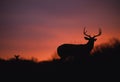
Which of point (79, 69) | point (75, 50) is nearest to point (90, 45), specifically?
point (75, 50)

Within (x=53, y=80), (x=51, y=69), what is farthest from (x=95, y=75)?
(x=51, y=69)

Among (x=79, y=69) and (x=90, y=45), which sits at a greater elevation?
(x=90, y=45)

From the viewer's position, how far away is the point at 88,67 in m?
20.1

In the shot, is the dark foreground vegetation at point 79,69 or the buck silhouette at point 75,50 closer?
the dark foreground vegetation at point 79,69

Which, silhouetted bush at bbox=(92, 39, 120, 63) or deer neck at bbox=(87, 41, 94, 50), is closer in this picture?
silhouetted bush at bbox=(92, 39, 120, 63)

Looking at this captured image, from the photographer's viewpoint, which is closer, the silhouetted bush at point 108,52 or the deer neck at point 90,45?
the silhouetted bush at point 108,52

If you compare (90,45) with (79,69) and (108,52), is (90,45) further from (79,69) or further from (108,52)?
(79,69)

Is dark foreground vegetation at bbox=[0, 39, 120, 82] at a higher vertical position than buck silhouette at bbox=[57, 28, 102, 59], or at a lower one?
lower

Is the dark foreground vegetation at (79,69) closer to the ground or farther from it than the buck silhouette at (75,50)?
closer to the ground

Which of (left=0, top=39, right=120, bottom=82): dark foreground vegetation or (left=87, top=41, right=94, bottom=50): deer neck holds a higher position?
(left=87, top=41, right=94, bottom=50): deer neck

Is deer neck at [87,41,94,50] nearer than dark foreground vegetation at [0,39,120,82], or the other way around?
dark foreground vegetation at [0,39,120,82]

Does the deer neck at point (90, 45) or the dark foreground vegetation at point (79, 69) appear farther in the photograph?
the deer neck at point (90, 45)

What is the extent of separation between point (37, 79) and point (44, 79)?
44 cm

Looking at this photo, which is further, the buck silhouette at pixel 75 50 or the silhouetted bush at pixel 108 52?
the buck silhouette at pixel 75 50
